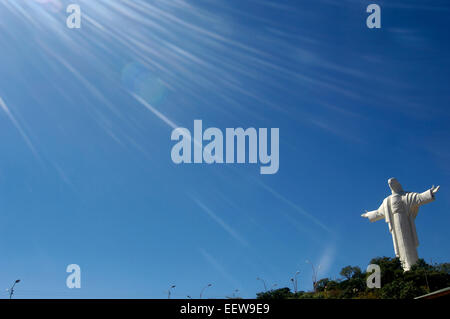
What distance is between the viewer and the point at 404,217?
1745 inches

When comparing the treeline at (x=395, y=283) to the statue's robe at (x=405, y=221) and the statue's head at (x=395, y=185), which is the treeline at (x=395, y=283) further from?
the statue's head at (x=395, y=185)

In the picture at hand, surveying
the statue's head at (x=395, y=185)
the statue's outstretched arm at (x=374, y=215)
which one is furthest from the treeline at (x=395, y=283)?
the statue's head at (x=395, y=185)

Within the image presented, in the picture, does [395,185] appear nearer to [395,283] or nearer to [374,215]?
[374,215]

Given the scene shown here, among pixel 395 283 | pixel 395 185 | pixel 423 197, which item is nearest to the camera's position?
pixel 395 283

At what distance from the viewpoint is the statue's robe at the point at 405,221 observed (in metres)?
42.9

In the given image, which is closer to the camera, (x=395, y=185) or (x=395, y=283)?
(x=395, y=283)

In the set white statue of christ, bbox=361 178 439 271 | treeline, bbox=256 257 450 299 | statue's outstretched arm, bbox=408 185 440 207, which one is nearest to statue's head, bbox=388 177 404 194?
white statue of christ, bbox=361 178 439 271

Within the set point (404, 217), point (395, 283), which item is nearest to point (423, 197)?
point (404, 217)

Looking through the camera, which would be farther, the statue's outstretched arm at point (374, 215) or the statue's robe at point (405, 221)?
the statue's outstretched arm at point (374, 215)

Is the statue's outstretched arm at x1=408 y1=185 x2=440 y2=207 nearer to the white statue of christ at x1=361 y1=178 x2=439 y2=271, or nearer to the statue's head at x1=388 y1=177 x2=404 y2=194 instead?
the white statue of christ at x1=361 y1=178 x2=439 y2=271

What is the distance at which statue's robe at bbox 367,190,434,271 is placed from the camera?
141 feet

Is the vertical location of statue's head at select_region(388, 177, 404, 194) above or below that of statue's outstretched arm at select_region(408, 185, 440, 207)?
above

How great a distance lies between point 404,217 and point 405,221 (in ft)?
1.54
